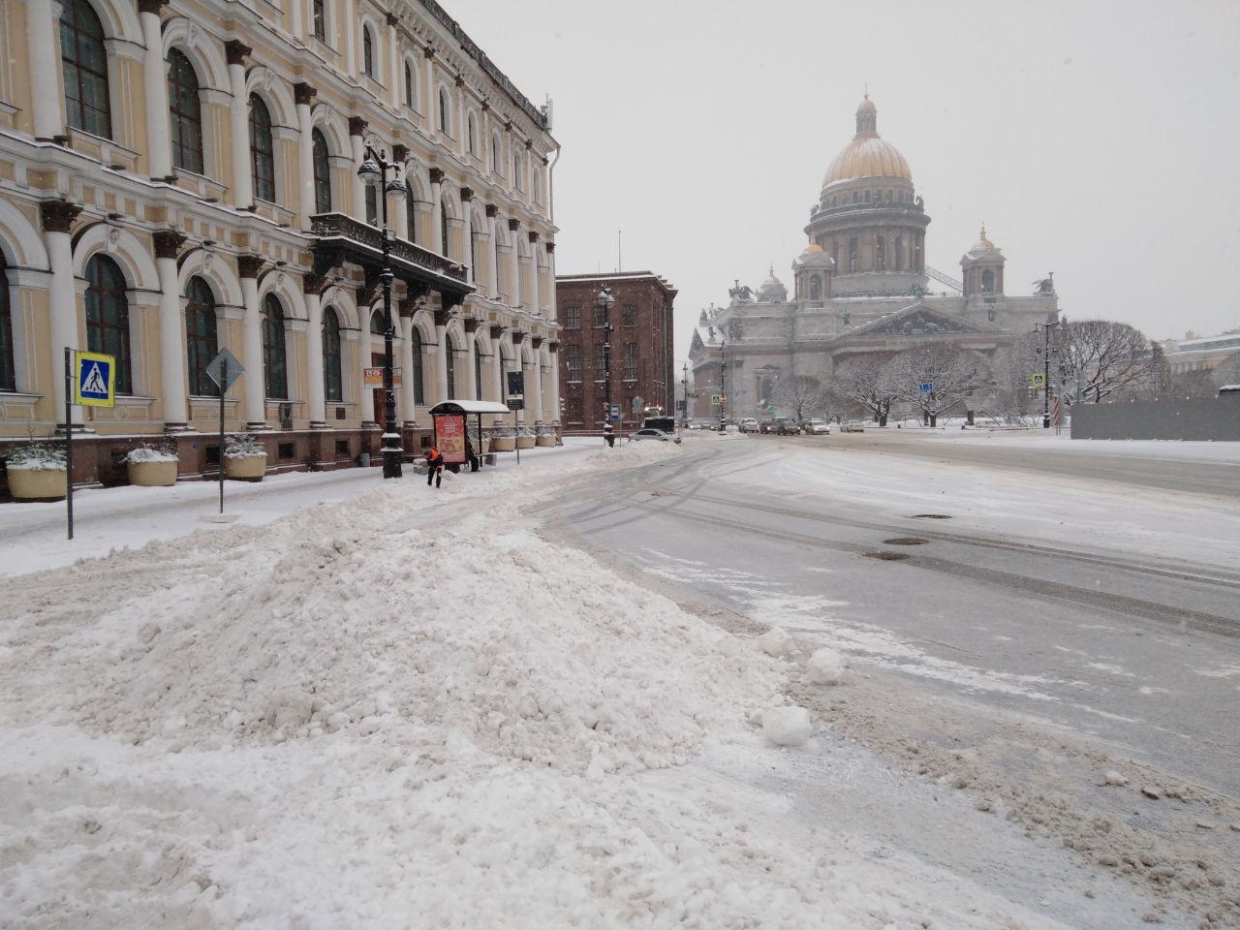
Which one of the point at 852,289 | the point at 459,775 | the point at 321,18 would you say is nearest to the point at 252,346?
the point at 321,18

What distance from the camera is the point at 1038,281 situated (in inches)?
5177

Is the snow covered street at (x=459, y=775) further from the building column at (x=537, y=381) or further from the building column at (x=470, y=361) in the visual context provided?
the building column at (x=537, y=381)

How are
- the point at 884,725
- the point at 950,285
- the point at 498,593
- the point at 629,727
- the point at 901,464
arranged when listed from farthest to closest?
1. the point at 950,285
2. the point at 901,464
3. the point at 498,593
4. the point at 884,725
5. the point at 629,727

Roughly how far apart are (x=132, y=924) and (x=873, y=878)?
108 inches

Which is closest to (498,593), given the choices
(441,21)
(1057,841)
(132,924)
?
(132,924)

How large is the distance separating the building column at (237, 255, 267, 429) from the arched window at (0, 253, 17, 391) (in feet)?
20.6

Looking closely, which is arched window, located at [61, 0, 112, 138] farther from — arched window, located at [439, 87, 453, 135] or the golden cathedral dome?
the golden cathedral dome

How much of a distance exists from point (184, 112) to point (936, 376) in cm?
8099

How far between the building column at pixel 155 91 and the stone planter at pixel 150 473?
749 centimetres

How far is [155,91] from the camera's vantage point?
1852 cm

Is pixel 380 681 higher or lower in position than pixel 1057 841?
higher

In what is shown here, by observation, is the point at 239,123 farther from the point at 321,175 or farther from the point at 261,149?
the point at 321,175

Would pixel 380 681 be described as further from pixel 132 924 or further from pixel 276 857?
pixel 132 924

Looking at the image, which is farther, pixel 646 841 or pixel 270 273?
pixel 270 273
